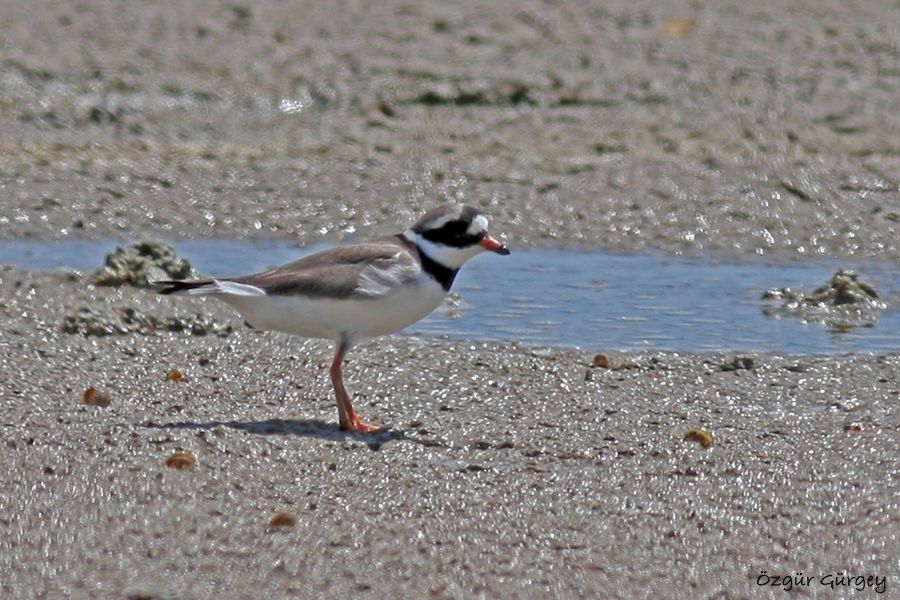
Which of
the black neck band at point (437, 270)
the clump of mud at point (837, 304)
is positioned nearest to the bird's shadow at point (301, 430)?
the black neck band at point (437, 270)

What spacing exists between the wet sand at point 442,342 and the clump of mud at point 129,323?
9 cm

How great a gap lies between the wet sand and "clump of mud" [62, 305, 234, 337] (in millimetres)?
87

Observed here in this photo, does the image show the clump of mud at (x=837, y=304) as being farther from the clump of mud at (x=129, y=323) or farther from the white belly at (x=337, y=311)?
the clump of mud at (x=129, y=323)

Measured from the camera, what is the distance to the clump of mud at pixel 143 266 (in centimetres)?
878

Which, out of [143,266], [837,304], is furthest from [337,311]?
[837,304]

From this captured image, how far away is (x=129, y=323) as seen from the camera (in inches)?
320

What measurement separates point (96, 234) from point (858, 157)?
5410mm

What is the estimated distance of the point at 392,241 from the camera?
7133 mm

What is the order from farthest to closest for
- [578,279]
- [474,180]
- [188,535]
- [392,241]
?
[474,180]
[578,279]
[392,241]
[188,535]

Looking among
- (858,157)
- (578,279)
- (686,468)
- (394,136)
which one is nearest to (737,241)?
(578,279)

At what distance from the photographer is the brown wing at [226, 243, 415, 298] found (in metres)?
6.80

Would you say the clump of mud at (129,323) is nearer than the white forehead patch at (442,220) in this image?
No

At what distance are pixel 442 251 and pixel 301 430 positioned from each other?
3.25 ft

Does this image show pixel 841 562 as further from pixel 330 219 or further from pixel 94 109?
pixel 94 109
